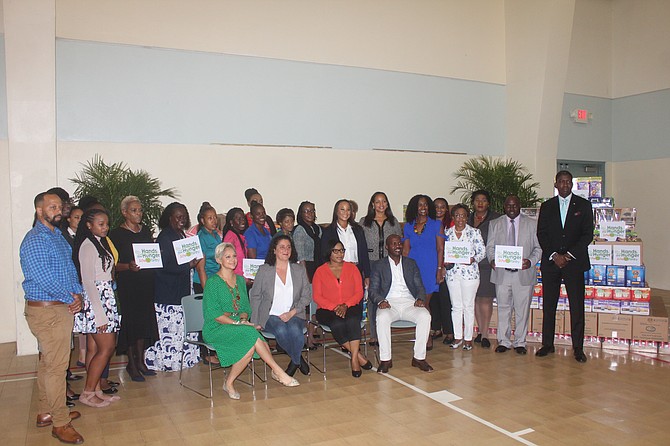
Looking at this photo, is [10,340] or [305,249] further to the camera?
[10,340]

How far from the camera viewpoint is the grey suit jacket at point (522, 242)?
20.1 ft

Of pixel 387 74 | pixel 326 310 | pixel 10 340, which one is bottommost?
pixel 10 340

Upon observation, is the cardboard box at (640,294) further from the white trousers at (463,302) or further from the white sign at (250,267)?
the white sign at (250,267)

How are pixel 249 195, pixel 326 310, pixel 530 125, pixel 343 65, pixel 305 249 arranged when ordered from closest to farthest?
pixel 326 310, pixel 305 249, pixel 249 195, pixel 343 65, pixel 530 125

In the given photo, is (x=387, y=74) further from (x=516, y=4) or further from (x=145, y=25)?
(x=145, y=25)

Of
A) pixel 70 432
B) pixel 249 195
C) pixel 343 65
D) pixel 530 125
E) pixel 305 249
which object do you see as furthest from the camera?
pixel 530 125

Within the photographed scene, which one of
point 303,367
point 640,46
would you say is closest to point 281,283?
point 303,367

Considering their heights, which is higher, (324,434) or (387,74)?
(387,74)

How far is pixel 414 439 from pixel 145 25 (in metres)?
6.74

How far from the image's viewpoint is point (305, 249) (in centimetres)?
627

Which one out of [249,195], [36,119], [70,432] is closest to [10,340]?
[36,119]

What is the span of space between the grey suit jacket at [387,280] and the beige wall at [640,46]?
8221mm

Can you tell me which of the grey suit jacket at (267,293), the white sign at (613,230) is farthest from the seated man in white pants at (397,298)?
the white sign at (613,230)

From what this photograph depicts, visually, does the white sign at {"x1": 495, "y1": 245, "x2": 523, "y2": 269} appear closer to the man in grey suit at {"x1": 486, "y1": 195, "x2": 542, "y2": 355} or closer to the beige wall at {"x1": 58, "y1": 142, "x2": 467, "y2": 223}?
the man in grey suit at {"x1": 486, "y1": 195, "x2": 542, "y2": 355}
